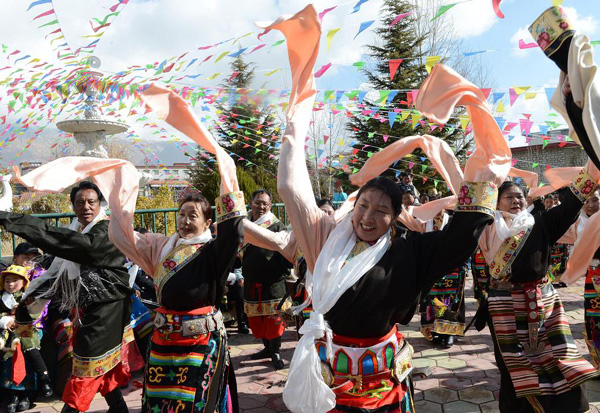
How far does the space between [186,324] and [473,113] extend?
6.69 ft

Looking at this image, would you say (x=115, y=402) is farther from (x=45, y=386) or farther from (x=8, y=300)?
(x=8, y=300)

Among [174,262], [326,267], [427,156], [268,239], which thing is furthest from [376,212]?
[174,262]

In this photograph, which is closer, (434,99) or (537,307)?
(434,99)

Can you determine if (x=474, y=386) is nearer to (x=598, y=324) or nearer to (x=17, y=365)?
(x=598, y=324)

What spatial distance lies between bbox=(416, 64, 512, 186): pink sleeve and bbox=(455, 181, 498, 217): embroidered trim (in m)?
0.05

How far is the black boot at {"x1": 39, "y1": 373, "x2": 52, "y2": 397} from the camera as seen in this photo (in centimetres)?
419

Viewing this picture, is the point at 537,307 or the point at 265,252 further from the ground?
the point at 265,252

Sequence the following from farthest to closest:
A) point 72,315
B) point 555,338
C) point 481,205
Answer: point 72,315 < point 555,338 < point 481,205

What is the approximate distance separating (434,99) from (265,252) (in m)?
3.57

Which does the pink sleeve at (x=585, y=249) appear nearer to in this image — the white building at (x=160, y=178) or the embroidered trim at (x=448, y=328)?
the embroidered trim at (x=448, y=328)

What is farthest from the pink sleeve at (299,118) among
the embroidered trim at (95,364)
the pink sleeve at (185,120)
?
the embroidered trim at (95,364)

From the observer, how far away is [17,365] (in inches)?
159

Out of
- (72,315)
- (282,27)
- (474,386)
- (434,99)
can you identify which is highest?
(282,27)

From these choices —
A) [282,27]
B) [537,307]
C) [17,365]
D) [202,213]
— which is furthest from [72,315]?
[537,307]
